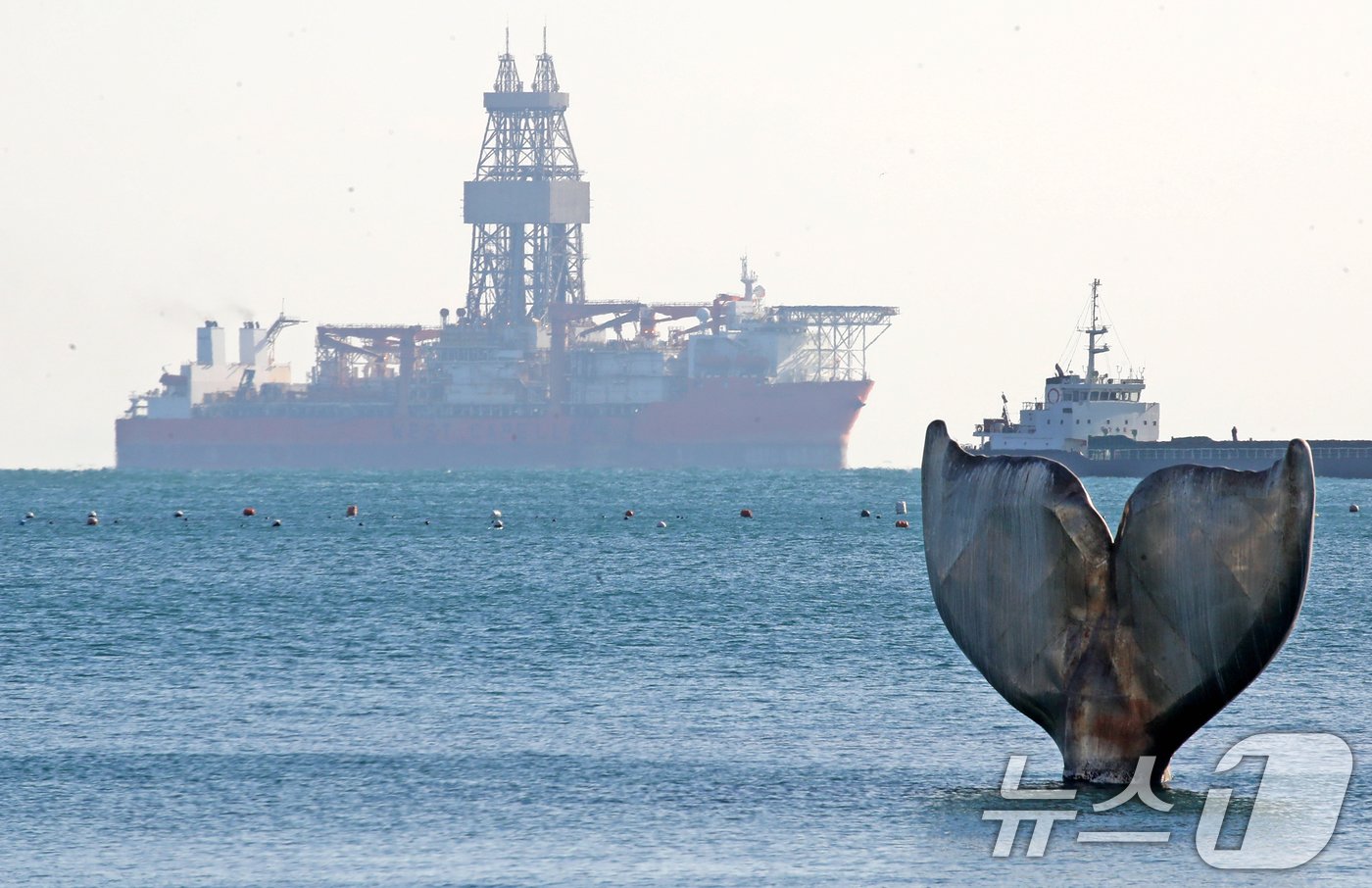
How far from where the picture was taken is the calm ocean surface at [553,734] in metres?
20.5

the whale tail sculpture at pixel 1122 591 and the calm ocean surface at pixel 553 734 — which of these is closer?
the calm ocean surface at pixel 553 734

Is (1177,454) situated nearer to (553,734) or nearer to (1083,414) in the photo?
(1083,414)

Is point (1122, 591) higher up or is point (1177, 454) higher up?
point (1177, 454)

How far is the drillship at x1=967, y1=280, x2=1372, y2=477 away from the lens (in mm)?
146375

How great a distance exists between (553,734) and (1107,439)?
126m

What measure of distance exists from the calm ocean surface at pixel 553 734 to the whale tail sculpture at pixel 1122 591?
A: 101 centimetres

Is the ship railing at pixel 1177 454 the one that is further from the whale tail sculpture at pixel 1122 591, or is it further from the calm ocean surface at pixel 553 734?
the whale tail sculpture at pixel 1122 591

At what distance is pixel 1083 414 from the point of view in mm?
150750

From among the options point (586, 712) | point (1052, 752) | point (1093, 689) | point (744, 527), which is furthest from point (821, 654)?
point (744, 527)

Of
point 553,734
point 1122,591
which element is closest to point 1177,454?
point 553,734

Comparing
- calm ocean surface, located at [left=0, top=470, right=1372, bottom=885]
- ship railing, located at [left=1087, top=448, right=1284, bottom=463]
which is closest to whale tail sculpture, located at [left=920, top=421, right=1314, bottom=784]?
calm ocean surface, located at [left=0, top=470, right=1372, bottom=885]

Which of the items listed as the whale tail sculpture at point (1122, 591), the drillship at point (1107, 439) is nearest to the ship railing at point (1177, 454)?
the drillship at point (1107, 439)

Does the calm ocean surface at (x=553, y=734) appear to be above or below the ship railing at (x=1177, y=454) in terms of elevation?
below

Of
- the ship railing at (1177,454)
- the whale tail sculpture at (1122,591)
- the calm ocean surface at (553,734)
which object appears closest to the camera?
the calm ocean surface at (553,734)
